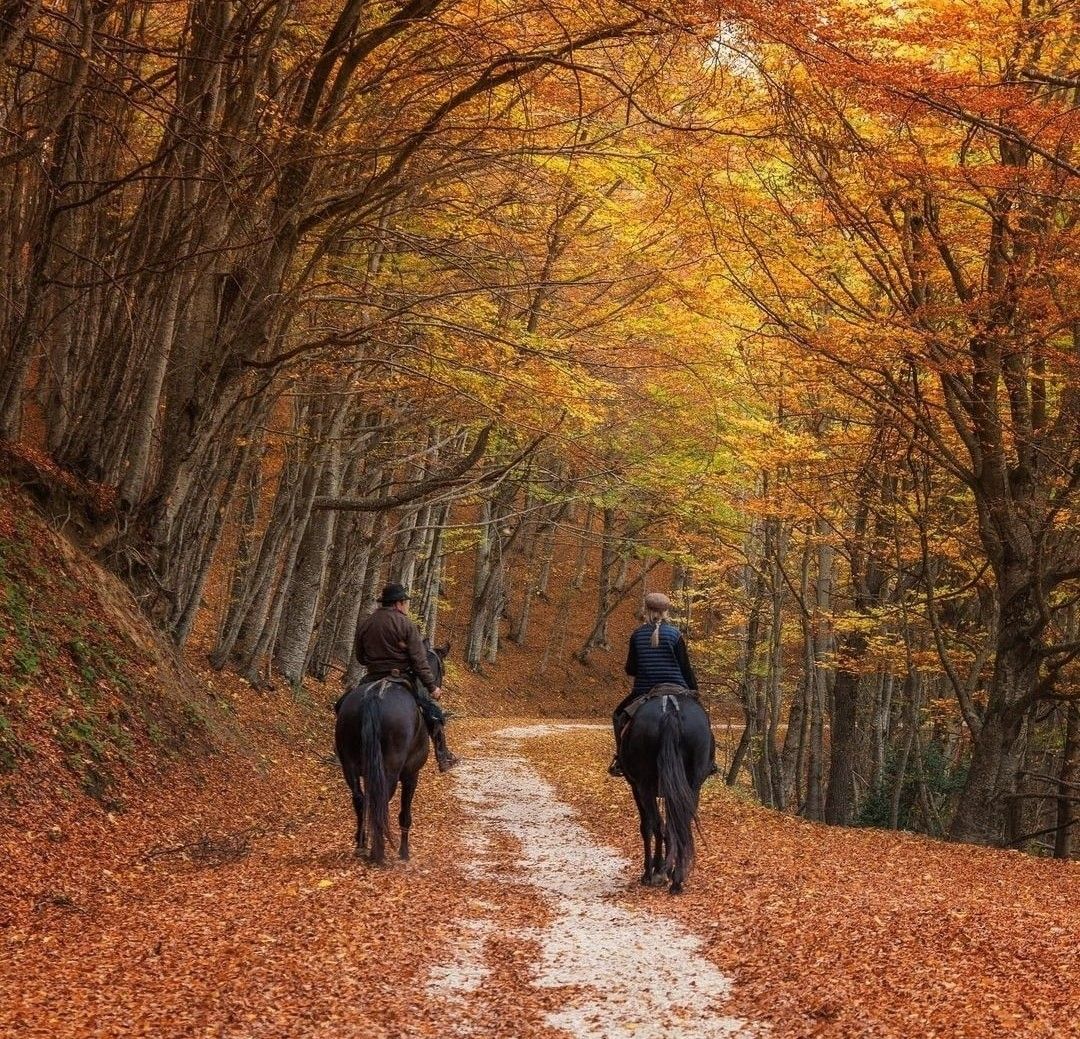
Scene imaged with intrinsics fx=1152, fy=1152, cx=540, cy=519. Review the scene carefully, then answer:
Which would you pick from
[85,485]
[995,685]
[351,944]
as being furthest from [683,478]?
[351,944]

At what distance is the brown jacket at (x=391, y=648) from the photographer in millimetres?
9406

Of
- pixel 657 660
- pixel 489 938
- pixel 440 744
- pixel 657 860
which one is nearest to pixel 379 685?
pixel 440 744

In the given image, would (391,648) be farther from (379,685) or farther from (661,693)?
(661,693)

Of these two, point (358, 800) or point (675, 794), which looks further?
point (358, 800)

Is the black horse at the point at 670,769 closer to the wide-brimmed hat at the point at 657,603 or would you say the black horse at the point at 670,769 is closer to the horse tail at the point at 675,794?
the horse tail at the point at 675,794

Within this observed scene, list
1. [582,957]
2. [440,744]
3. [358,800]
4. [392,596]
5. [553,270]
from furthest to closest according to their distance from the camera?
1. [553,270]
2. [440,744]
3. [392,596]
4. [358,800]
5. [582,957]

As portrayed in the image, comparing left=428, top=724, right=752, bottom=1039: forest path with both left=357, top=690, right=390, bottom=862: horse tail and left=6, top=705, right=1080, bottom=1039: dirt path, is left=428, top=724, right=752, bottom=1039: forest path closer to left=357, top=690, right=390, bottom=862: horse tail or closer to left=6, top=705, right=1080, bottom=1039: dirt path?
left=6, top=705, right=1080, bottom=1039: dirt path

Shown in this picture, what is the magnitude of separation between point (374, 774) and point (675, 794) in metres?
2.33

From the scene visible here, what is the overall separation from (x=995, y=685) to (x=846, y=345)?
4803 mm

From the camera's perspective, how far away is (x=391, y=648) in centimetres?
942

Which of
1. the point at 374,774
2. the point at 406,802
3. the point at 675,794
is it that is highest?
the point at 675,794

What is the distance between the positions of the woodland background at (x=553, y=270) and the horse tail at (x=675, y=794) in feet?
14.6

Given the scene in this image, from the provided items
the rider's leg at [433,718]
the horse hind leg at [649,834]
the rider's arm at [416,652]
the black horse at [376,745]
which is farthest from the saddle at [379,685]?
the horse hind leg at [649,834]

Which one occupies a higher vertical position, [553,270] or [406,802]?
[553,270]
